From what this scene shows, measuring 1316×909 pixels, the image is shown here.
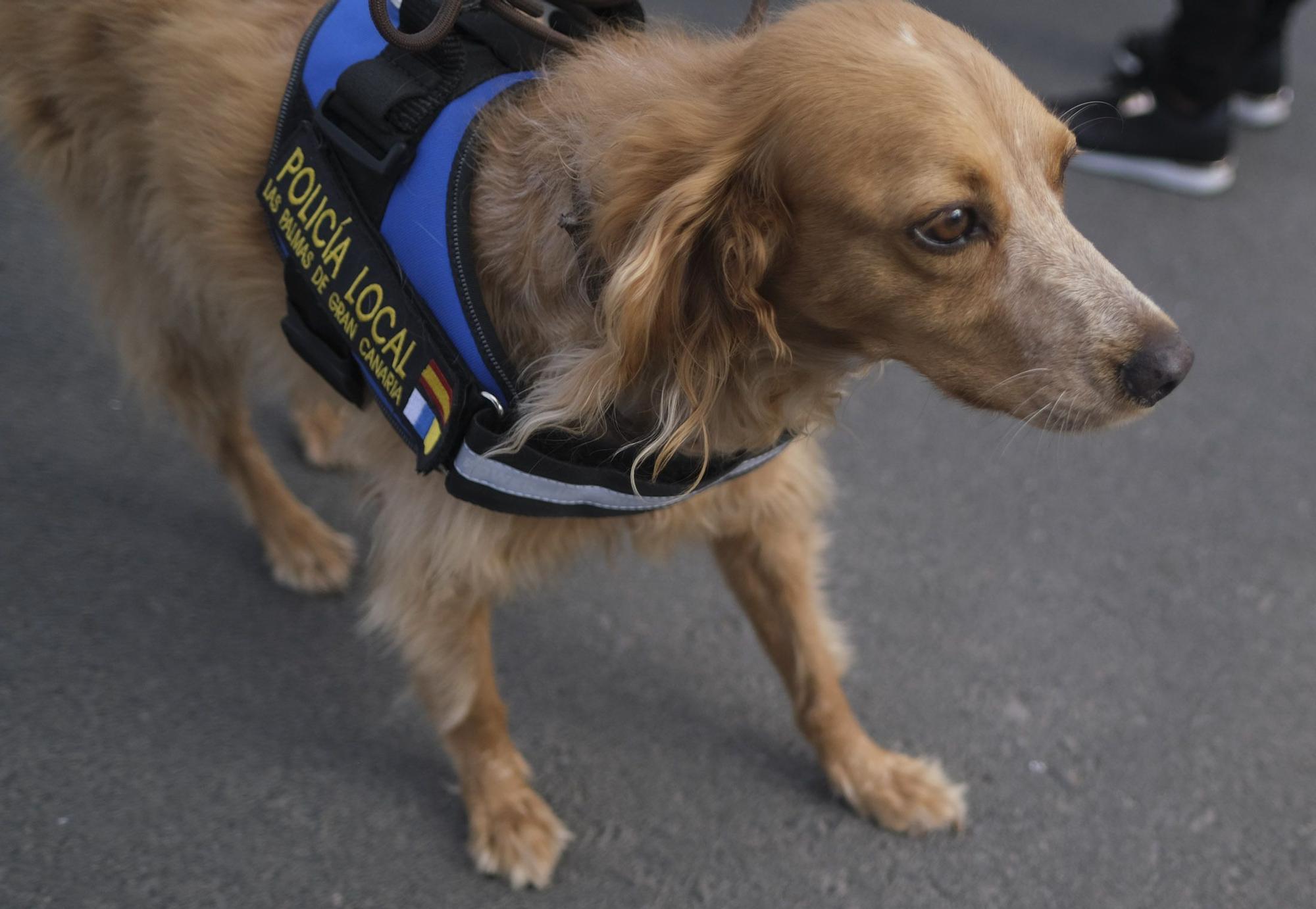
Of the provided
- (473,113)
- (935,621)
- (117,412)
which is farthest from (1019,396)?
(117,412)

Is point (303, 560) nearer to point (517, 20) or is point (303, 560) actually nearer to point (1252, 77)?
point (517, 20)

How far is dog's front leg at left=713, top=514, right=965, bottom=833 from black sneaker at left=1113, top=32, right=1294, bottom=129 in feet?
10.8

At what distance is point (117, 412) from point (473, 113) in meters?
1.84

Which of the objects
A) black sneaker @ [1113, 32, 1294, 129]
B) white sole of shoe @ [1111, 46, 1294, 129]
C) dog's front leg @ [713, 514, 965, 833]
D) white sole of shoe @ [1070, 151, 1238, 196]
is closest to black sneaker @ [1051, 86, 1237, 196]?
white sole of shoe @ [1070, 151, 1238, 196]

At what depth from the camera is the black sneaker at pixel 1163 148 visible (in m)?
4.23

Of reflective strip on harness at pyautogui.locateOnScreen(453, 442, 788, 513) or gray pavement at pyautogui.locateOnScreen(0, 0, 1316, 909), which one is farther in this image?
gray pavement at pyautogui.locateOnScreen(0, 0, 1316, 909)

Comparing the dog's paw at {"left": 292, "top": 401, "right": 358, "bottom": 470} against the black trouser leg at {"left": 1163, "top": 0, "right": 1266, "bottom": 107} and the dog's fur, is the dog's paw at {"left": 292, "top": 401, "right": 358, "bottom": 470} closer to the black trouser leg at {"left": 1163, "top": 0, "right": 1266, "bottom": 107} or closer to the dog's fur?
the dog's fur

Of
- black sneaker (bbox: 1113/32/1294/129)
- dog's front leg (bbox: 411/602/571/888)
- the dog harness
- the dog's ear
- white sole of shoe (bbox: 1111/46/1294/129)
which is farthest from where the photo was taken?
white sole of shoe (bbox: 1111/46/1294/129)

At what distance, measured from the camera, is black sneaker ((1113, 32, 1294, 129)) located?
4531 mm

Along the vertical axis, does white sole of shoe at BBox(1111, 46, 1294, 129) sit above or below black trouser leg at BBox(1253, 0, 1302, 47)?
below

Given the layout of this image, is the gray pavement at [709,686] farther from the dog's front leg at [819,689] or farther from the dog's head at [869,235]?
the dog's head at [869,235]

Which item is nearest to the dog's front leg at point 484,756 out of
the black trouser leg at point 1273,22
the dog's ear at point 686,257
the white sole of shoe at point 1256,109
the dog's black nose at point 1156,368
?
the dog's ear at point 686,257

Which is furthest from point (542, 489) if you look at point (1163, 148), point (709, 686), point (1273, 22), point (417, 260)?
point (1273, 22)

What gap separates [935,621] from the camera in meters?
2.75
